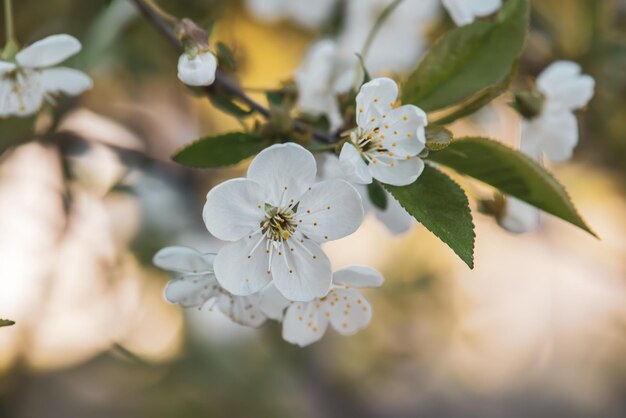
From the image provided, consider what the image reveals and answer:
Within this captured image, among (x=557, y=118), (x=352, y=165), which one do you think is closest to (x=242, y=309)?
(x=352, y=165)

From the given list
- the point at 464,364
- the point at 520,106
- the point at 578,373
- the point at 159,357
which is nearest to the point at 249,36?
the point at 159,357

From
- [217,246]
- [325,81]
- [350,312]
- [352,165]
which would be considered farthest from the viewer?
[217,246]

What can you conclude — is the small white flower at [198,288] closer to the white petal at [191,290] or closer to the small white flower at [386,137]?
the white petal at [191,290]

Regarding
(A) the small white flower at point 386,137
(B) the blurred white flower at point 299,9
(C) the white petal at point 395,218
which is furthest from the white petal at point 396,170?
(B) the blurred white flower at point 299,9

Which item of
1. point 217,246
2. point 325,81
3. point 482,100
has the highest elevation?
point 482,100

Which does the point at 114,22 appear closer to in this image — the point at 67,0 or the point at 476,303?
the point at 67,0

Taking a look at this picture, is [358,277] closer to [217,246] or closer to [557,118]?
[557,118]

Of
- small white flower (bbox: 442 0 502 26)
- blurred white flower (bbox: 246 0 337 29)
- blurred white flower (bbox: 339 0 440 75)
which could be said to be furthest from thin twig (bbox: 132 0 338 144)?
blurred white flower (bbox: 246 0 337 29)
